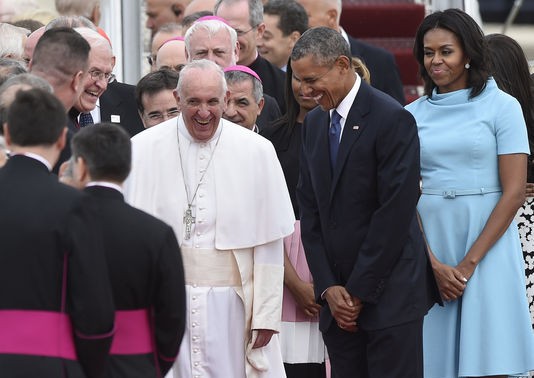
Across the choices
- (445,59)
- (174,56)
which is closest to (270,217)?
(445,59)

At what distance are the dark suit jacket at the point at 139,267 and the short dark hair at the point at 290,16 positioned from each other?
4475mm

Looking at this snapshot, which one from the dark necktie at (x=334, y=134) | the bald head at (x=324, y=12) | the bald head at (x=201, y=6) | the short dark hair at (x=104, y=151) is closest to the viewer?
the short dark hair at (x=104, y=151)

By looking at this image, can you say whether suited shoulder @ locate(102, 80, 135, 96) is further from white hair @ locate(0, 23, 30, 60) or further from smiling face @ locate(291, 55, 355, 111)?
smiling face @ locate(291, 55, 355, 111)

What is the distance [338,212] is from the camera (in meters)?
6.66

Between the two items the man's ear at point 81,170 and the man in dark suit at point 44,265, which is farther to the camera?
the man's ear at point 81,170

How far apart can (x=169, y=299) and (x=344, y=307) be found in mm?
A: 1549

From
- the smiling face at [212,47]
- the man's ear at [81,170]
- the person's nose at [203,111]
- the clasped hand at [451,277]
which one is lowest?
the clasped hand at [451,277]

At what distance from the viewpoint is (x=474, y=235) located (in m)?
7.14

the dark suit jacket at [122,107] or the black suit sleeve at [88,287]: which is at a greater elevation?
the dark suit jacket at [122,107]

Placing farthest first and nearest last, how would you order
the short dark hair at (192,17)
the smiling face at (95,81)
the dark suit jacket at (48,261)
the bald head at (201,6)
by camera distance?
the bald head at (201,6), the short dark hair at (192,17), the smiling face at (95,81), the dark suit jacket at (48,261)

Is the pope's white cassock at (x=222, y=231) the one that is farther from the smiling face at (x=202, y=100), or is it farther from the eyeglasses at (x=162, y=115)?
the eyeglasses at (x=162, y=115)

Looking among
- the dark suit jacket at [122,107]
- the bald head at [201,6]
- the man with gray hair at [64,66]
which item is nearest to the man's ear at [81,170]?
the man with gray hair at [64,66]

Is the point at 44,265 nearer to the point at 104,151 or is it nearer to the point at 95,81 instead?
the point at 104,151

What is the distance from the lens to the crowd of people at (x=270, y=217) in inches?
193
